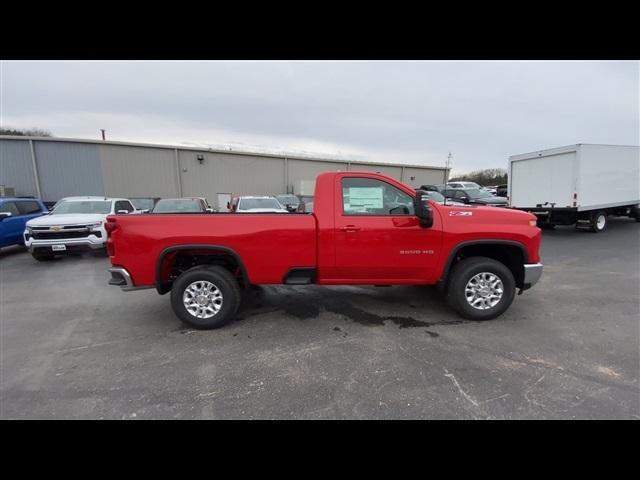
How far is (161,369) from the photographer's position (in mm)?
3012

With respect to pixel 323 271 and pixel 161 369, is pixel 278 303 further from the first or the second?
pixel 161 369

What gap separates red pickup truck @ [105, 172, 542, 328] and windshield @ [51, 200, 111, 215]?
6.61 meters

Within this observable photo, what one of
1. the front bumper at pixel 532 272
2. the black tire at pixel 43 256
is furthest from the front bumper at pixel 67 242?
the front bumper at pixel 532 272

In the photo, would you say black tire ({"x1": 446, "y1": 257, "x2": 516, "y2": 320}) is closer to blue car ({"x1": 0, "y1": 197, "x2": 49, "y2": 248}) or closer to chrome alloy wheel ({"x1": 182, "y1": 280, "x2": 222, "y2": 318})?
chrome alloy wheel ({"x1": 182, "y1": 280, "x2": 222, "y2": 318})

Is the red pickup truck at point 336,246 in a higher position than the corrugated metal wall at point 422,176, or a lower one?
lower

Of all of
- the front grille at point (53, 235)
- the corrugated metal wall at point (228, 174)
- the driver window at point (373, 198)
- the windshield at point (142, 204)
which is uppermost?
the corrugated metal wall at point (228, 174)

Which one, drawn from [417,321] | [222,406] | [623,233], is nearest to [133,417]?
[222,406]

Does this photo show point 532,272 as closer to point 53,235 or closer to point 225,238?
Result: point 225,238

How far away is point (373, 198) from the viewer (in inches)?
156

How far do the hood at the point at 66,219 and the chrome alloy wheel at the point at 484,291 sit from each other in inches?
356

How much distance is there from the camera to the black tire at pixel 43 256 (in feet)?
25.4

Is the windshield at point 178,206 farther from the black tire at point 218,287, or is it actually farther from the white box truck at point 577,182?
the white box truck at point 577,182

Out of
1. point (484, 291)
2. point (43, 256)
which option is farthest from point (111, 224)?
point (43, 256)

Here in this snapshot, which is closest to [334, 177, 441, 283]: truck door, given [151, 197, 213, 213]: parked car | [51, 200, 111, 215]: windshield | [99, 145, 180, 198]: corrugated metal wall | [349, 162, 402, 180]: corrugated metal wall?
[151, 197, 213, 213]: parked car
